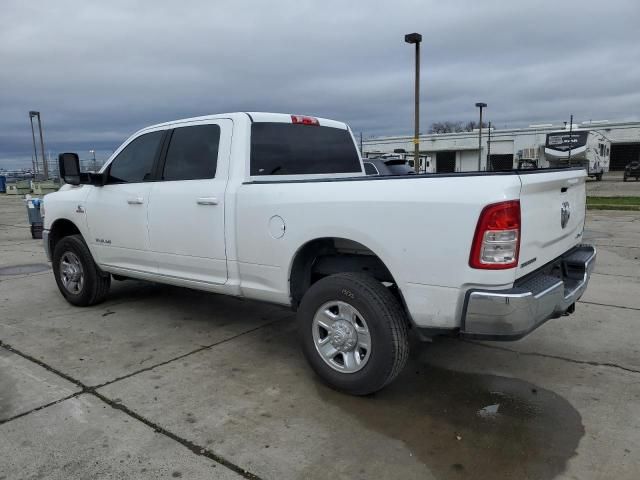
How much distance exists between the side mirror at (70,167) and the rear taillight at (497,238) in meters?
4.18

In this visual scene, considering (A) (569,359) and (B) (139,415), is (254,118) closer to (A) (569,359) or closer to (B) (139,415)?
(B) (139,415)

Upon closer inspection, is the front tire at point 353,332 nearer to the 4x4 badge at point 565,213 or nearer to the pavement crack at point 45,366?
the 4x4 badge at point 565,213

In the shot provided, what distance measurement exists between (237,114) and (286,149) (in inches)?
20.3

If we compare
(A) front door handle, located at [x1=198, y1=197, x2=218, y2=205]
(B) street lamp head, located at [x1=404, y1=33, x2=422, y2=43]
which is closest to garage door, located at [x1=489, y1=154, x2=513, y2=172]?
(B) street lamp head, located at [x1=404, y1=33, x2=422, y2=43]

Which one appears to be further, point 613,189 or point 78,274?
point 613,189

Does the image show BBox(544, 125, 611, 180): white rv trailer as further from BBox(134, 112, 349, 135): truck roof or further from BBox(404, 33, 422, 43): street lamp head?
BBox(134, 112, 349, 135): truck roof

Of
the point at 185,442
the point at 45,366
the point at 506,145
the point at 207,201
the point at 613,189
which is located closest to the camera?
the point at 185,442

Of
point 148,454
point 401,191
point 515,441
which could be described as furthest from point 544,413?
point 148,454

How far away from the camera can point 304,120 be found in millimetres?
4914

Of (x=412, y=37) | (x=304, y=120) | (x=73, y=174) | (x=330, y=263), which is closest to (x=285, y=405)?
(x=330, y=263)

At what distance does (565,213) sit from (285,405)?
2.30 m

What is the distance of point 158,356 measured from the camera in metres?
4.37

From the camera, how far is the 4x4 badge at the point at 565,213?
141 inches

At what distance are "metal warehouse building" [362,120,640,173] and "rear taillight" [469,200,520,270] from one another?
41.0m
